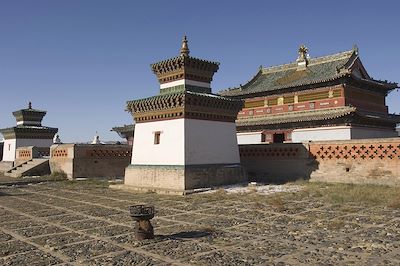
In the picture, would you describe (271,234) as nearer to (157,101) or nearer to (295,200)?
(295,200)

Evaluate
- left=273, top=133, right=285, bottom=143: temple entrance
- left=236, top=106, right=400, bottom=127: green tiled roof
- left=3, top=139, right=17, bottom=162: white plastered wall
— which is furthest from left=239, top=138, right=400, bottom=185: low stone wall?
left=3, top=139, right=17, bottom=162: white plastered wall

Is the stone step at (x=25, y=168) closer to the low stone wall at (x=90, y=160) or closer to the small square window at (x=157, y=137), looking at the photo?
the low stone wall at (x=90, y=160)

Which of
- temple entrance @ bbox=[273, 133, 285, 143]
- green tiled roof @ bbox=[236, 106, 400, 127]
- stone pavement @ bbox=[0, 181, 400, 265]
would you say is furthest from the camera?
temple entrance @ bbox=[273, 133, 285, 143]

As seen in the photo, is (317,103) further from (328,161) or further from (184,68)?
(184,68)

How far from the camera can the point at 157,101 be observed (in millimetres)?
17844

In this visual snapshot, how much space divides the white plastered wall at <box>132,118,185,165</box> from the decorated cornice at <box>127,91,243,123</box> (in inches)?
13.3

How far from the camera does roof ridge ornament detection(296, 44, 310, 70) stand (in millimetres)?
30062

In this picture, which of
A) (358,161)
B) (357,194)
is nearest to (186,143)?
(357,194)

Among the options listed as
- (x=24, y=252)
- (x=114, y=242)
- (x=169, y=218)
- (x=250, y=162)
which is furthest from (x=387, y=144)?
(x=24, y=252)

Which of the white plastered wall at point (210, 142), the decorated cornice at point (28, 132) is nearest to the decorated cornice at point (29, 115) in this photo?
the decorated cornice at point (28, 132)

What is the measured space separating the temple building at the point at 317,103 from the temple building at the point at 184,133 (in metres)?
8.35

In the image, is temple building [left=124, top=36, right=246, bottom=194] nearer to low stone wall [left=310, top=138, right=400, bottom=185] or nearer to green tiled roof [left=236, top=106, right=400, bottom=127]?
low stone wall [left=310, top=138, right=400, bottom=185]

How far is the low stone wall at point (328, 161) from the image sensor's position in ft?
56.6

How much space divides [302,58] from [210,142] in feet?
52.7
